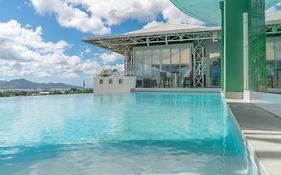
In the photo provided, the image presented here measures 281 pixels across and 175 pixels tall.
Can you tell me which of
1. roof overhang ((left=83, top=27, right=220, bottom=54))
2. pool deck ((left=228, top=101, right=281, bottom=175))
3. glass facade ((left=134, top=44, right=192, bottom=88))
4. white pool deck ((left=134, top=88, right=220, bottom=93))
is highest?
roof overhang ((left=83, top=27, right=220, bottom=54))

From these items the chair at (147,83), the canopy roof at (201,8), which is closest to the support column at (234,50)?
the canopy roof at (201,8)

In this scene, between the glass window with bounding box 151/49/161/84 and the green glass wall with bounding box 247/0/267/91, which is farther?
the glass window with bounding box 151/49/161/84

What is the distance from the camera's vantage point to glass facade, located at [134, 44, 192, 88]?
2242 cm

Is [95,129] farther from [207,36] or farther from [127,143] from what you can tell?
[207,36]

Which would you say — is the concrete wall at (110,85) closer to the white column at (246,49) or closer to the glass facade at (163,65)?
the glass facade at (163,65)

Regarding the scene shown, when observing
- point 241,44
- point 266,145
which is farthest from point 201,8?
point 266,145

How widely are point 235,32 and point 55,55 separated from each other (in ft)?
72.6

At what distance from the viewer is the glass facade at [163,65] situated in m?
22.4

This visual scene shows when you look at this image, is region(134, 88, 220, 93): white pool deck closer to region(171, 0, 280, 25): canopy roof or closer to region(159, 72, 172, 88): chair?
region(159, 72, 172, 88): chair

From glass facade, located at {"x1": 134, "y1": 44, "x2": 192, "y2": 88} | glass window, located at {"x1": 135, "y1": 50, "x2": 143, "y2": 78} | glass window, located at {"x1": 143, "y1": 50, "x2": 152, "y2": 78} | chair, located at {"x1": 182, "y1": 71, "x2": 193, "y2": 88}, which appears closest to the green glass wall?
chair, located at {"x1": 182, "y1": 71, "x2": 193, "y2": 88}

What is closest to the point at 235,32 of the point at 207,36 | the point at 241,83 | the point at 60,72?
the point at 241,83

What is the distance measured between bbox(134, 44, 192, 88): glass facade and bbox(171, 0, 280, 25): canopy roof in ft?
19.8

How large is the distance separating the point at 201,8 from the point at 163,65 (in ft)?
30.6

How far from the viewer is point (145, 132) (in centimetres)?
482
